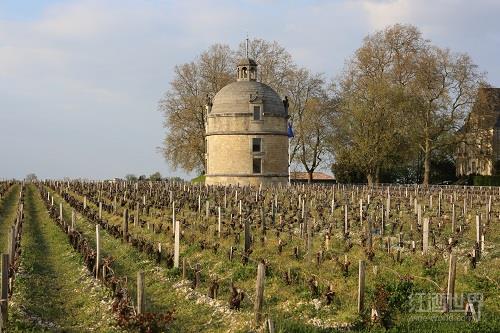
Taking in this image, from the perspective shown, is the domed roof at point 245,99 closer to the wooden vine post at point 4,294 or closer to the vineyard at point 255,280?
the vineyard at point 255,280

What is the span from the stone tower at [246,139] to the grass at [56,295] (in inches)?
1238

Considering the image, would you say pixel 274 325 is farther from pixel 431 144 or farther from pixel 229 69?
pixel 229 69

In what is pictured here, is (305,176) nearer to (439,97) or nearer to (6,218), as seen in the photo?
(439,97)

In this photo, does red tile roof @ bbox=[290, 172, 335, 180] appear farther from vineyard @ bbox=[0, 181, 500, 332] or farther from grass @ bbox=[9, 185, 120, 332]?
grass @ bbox=[9, 185, 120, 332]

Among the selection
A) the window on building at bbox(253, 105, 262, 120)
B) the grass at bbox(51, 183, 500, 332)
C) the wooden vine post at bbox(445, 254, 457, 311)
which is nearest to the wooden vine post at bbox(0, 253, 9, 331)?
the grass at bbox(51, 183, 500, 332)

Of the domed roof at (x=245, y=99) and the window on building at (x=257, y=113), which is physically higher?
the domed roof at (x=245, y=99)

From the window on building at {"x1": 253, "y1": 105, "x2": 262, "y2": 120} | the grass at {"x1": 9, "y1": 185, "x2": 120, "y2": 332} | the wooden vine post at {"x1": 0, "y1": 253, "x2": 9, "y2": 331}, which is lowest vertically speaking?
the grass at {"x1": 9, "y1": 185, "x2": 120, "y2": 332}

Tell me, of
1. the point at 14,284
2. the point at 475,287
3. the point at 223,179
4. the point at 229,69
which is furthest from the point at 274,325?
the point at 229,69

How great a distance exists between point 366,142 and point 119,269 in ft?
128

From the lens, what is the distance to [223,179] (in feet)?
172

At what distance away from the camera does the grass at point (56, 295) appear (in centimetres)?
1164

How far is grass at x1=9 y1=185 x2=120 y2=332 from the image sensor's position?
1164 centimetres

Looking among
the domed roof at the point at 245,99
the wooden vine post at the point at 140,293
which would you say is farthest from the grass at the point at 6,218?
the domed roof at the point at 245,99

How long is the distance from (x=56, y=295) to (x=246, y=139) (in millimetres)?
38310
